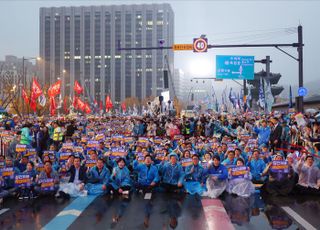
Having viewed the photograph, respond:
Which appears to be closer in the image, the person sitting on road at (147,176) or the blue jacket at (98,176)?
the blue jacket at (98,176)

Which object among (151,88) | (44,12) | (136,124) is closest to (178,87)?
(151,88)

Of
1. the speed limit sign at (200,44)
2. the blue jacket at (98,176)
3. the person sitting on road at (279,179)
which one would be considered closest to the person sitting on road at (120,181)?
the blue jacket at (98,176)

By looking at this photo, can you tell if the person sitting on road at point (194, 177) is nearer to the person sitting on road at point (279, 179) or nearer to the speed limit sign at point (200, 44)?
the person sitting on road at point (279, 179)

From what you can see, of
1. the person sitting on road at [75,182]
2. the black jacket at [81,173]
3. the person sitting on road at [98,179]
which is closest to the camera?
the person sitting on road at [75,182]

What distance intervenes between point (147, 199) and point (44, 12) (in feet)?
456

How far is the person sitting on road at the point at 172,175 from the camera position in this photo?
11.0 meters

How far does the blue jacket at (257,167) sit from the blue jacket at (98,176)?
4.19 m

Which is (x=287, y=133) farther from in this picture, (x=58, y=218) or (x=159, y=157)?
(x=58, y=218)

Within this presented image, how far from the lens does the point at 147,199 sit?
10.2 metres

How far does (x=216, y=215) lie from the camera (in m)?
8.56

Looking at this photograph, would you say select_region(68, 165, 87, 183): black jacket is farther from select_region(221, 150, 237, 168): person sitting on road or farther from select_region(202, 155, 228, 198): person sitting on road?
select_region(221, 150, 237, 168): person sitting on road

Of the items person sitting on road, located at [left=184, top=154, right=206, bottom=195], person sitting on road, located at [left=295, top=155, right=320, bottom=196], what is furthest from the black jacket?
person sitting on road, located at [left=295, top=155, right=320, bottom=196]

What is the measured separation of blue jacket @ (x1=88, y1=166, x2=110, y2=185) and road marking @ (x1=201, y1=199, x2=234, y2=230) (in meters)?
2.79

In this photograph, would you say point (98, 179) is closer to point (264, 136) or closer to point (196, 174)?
point (196, 174)
